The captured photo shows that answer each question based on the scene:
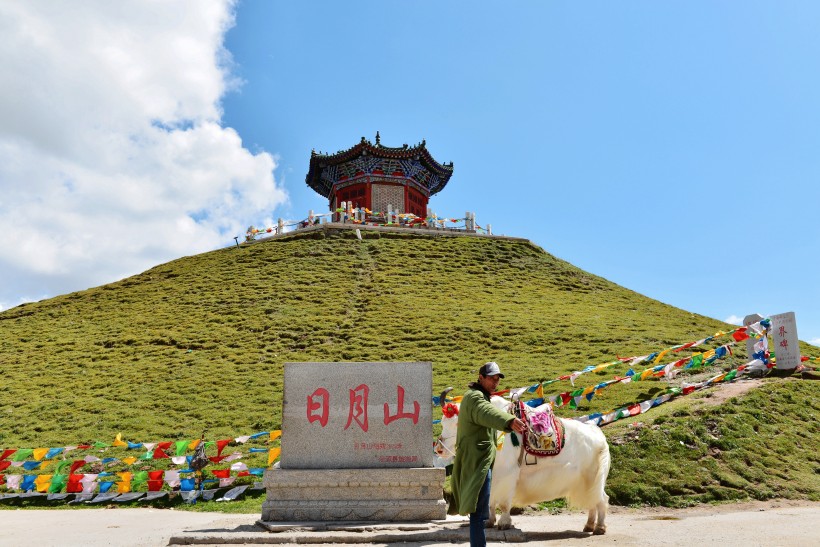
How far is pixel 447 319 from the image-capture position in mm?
30328

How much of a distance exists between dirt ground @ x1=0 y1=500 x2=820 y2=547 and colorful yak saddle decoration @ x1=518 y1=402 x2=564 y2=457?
997 mm

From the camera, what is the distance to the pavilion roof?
2148 inches

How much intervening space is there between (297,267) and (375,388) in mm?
31600

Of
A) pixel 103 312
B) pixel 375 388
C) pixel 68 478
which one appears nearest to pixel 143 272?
pixel 103 312

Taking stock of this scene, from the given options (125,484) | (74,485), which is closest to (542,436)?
(125,484)

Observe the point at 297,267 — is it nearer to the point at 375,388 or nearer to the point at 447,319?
the point at 447,319

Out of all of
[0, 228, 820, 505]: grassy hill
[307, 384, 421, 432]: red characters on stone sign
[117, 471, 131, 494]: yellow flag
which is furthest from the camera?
[117, 471, 131, 494]: yellow flag

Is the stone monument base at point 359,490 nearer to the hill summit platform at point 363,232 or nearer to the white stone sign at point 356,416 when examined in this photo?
the white stone sign at point 356,416

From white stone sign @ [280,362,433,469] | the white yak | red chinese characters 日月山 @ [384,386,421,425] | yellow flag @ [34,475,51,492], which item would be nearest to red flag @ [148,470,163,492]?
yellow flag @ [34,475,51,492]

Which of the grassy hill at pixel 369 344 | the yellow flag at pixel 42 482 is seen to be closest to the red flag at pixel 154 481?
the yellow flag at pixel 42 482

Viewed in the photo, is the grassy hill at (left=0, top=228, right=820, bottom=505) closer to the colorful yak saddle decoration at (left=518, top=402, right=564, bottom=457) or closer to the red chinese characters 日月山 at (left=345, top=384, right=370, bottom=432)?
the colorful yak saddle decoration at (left=518, top=402, right=564, bottom=457)

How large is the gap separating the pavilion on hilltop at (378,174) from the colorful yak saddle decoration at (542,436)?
4681 centimetres

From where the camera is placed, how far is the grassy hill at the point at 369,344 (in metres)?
11.6

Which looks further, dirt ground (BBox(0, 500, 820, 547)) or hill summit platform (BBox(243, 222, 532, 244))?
hill summit platform (BBox(243, 222, 532, 244))
